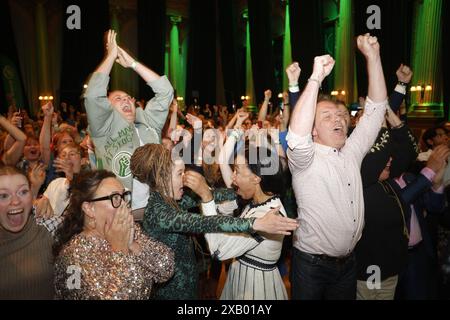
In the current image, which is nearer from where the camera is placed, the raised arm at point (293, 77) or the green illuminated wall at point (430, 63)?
the raised arm at point (293, 77)

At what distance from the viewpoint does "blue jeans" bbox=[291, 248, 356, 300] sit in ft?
6.22

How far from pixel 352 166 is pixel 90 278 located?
1402mm

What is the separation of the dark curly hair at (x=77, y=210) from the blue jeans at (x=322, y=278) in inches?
43.7

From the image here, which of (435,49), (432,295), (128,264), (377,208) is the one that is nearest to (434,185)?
(377,208)

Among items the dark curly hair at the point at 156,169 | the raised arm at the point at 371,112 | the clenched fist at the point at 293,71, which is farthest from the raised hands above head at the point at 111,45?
the raised arm at the point at 371,112

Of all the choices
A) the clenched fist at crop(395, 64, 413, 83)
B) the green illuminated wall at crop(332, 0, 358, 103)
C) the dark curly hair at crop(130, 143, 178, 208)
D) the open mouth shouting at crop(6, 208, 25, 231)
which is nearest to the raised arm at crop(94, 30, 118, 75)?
the dark curly hair at crop(130, 143, 178, 208)

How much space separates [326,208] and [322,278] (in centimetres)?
37

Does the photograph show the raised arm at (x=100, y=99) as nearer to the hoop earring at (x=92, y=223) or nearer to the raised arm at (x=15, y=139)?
the hoop earring at (x=92, y=223)

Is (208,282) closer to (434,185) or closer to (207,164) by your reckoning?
(207,164)

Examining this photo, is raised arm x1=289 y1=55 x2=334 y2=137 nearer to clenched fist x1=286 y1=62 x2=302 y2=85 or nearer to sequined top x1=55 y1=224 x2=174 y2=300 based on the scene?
clenched fist x1=286 y1=62 x2=302 y2=85

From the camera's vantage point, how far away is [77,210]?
159 centimetres

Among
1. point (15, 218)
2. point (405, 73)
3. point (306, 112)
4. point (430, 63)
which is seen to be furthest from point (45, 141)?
point (430, 63)

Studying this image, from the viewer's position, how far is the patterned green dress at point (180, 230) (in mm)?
1636

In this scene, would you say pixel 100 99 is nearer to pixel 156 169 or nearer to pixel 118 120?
pixel 118 120
